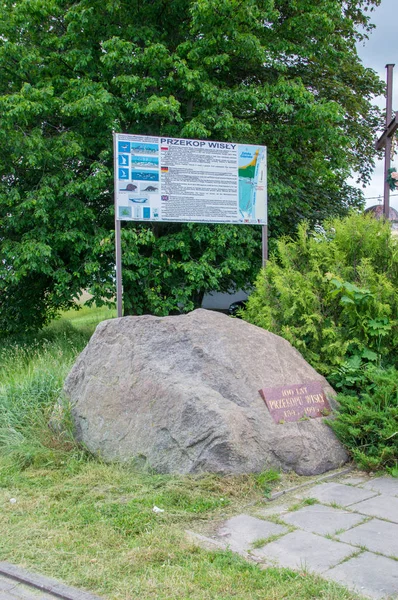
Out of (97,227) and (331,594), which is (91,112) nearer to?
(97,227)

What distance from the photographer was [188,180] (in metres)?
8.10

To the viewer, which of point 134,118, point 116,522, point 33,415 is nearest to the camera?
point 116,522

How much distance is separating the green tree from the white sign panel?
1593mm

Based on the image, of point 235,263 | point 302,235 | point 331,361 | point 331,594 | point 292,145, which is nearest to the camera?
point 331,594

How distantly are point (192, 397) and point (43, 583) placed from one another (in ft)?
6.59

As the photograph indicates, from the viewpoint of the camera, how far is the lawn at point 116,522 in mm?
3256

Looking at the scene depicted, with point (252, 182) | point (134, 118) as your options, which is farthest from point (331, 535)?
point (134, 118)

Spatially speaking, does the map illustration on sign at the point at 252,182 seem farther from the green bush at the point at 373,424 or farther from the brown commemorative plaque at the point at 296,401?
the green bush at the point at 373,424

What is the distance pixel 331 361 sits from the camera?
6.37m

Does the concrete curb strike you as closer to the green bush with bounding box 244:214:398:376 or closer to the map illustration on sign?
the green bush with bounding box 244:214:398:376

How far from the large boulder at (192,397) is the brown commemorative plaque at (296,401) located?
77 mm

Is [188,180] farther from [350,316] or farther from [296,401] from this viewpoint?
[296,401]

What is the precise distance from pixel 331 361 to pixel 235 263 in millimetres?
4334

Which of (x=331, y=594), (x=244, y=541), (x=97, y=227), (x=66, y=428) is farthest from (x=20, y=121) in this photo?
(x=331, y=594)
